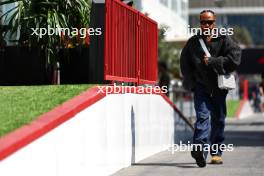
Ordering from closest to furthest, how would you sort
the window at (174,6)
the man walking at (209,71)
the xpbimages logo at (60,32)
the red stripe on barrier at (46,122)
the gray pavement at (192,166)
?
the red stripe on barrier at (46,122)
the gray pavement at (192,166)
the man walking at (209,71)
the xpbimages logo at (60,32)
the window at (174,6)

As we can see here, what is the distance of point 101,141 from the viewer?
9742 mm

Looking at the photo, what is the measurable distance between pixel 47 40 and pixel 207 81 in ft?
9.00

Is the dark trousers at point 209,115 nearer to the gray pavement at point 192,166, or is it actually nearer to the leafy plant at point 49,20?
the gray pavement at point 192,166

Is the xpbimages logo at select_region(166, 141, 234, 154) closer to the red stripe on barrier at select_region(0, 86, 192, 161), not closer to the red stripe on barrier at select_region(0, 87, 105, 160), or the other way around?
the red stripe on barrier at select_region(0, 86, 192, 161)

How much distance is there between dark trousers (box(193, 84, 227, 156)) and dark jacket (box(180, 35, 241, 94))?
100mm

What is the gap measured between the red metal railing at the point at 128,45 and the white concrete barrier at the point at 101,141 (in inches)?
13.2

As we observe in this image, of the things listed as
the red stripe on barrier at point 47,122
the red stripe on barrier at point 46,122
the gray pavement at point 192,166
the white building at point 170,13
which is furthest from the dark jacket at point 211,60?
the white building at point 170,13

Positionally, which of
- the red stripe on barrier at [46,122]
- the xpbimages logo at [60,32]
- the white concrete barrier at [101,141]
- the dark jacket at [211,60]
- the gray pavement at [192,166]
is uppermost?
the xpbimages logo at [60,32]

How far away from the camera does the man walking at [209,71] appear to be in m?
11.2

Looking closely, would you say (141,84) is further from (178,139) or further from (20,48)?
(178,139)

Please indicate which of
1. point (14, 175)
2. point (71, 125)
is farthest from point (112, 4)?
point (14, 175)

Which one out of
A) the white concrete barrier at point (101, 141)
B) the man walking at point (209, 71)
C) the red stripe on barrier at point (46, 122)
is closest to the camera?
the red stripe on barrier at point (46, 122)

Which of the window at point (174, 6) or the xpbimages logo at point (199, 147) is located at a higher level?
the window at point (174, 6)

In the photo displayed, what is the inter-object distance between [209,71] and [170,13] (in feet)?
173
